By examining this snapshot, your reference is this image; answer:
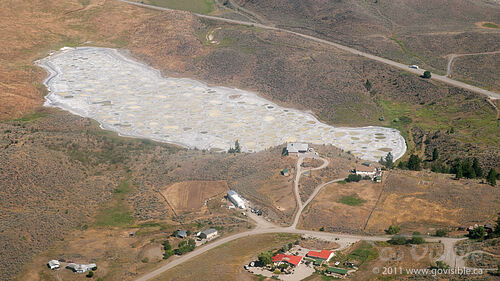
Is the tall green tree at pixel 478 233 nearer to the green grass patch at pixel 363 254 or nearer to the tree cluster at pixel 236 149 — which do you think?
the green grass patch at pixel 363 254

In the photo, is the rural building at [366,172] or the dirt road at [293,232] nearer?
the dirt road at [293,232]

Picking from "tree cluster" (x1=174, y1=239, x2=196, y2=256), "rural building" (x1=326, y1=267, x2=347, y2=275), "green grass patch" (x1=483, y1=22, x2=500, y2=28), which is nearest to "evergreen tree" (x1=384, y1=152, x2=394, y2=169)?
"rural building" (x1=326, y1=267, x2=347, y2=275)

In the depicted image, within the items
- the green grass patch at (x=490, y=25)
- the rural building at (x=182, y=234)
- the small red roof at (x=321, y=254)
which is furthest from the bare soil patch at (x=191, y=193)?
the green grass patch at (x=490, y=25)

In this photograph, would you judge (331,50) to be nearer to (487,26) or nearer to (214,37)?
(214,37)

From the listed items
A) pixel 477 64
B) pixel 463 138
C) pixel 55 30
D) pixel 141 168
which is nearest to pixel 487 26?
pixel 477 64

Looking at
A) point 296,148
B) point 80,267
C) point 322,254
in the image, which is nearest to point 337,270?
point 322,254
